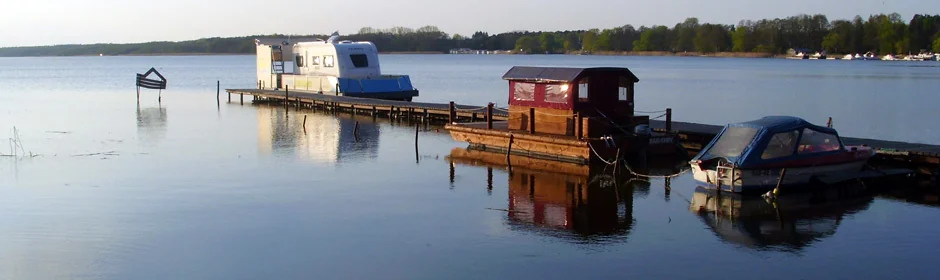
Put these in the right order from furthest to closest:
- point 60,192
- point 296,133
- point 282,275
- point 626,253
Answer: point 296,133 < point 60,192 < point 626,253 < point 282,275

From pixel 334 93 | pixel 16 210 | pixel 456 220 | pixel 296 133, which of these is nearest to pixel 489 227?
pixel 456 220

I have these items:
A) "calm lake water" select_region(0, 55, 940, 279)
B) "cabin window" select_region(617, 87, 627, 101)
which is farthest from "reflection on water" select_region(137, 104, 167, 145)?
"cabin window" select_region(617, 87, 627, 101)

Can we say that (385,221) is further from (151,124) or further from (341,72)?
(341,72)

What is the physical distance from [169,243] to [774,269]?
353 inches

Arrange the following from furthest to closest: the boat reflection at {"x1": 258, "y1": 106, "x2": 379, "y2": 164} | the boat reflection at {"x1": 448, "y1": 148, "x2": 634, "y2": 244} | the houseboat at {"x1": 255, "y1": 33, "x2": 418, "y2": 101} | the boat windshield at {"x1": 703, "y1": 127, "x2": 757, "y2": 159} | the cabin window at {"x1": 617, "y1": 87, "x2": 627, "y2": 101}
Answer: the houseboat at {"x1": 255, "y1": 33, "x2": 418, "y2": 101}
the boat reflection at {"x1": 258, "y1": 106, "x2": 379, "y2": 164}
the cabin window at {"x1": 617, "y1": 87, "x2": 627, "y2": 101}
the boat windshield at {"x1": 703, "y1": 127, "x2": 757, "y2": 159}
the boat reflection at {"x1": 448, "y1": 148, "x2": 634, "y2": 244}

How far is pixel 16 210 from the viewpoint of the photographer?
1841 centimetres

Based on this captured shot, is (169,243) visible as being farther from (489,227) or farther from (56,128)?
(56,128)

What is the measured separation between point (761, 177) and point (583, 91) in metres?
5.70

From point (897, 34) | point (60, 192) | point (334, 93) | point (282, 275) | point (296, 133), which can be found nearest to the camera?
point (282, 275)

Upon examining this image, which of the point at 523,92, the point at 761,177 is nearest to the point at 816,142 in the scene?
the point at 761,177

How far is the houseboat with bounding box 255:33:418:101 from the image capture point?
1762 inches

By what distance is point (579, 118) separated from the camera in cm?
2369

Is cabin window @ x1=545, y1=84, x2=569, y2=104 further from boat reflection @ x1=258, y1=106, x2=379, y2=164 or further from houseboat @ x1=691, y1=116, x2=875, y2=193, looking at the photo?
boat reflection @ x1=258, y1=106, x2=379, y2=164

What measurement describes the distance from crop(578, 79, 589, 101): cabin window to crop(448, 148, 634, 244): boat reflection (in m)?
1.67
